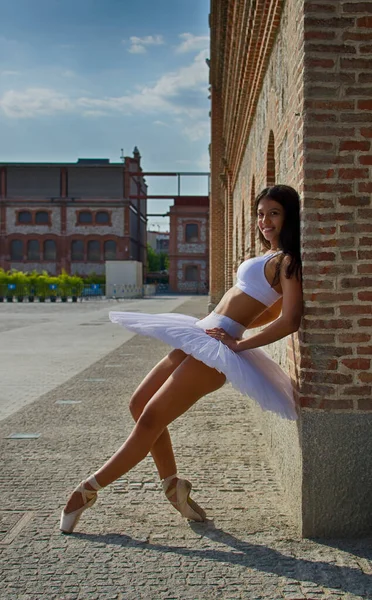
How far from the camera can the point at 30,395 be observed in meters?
8.98

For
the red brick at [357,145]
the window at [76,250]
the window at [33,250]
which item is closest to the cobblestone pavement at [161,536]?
the red brick at [357,145]

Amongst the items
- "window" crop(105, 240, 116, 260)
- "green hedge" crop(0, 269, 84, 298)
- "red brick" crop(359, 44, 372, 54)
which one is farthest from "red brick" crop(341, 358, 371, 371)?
"window" crop(105, 240, 116, 260)

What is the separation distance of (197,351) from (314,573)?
121 centimetres

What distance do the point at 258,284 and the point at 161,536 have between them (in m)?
1.45

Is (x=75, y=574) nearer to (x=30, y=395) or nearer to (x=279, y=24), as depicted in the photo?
(x=279, y=24)

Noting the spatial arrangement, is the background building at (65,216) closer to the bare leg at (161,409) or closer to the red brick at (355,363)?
the bare leg at (161,409)

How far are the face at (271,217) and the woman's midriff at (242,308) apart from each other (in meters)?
0.38

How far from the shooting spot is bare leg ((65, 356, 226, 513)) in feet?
12.7

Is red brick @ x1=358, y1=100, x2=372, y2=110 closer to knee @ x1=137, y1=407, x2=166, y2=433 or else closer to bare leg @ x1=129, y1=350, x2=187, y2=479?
bare leg @ x1=129, y1=350, x2=187, y2=479

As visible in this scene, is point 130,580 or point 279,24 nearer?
point 130,580

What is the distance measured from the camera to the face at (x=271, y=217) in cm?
405

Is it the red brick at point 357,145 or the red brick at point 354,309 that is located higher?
the red brick at point 357,145

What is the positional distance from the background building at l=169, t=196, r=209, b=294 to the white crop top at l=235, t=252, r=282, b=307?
2677 inches

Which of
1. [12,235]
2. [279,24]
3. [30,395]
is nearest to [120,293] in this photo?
[12,235]
